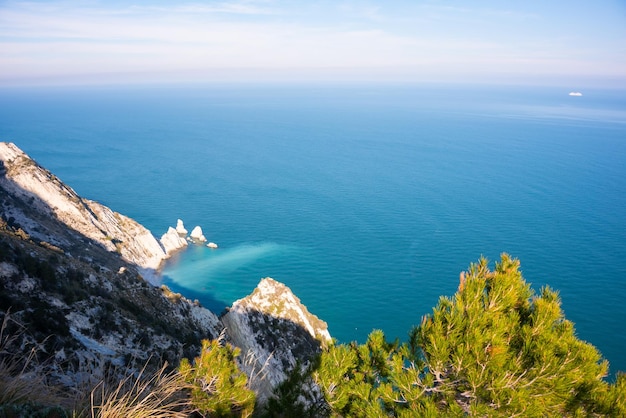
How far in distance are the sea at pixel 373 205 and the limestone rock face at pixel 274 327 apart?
539 inches

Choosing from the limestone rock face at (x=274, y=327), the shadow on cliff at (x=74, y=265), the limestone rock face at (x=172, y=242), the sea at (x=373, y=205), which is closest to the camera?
the shadow on cliff at (x=74, y=265)

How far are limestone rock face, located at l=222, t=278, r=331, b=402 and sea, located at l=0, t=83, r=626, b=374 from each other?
539 inches

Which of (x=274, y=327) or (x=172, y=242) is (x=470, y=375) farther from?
(x=172, y=242)

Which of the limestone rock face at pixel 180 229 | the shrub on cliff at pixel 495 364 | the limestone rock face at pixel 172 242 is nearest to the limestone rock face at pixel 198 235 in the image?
the limestone rock face at pixel 180 229

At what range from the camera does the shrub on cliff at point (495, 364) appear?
5.89 m

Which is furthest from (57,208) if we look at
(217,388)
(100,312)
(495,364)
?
(495,364)

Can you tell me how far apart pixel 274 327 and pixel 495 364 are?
72.1 feet

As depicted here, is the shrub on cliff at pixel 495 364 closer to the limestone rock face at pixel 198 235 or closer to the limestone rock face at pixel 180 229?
the limestone rock face at pixel 198 235

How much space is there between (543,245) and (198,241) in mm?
46963

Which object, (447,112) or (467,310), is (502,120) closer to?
(447,112)

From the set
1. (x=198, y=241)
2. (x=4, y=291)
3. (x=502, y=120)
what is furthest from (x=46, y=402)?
(x=502, y=120)

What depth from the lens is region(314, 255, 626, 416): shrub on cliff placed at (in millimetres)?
5887

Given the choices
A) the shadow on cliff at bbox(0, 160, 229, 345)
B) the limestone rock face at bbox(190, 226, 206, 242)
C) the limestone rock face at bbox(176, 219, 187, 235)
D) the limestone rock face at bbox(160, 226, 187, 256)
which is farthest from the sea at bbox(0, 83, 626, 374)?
the shadow on cliff at bbox(0, 160, 229, 345)

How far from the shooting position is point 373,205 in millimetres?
74688
